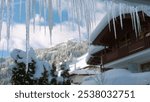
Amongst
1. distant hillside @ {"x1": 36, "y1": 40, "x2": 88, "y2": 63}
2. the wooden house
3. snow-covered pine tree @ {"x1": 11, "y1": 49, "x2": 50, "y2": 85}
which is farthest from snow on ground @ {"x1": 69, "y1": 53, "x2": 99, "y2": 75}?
snow-covered pine tree @ {"x1": 11, "y1": 49, "x2": 50, "y2": 85}

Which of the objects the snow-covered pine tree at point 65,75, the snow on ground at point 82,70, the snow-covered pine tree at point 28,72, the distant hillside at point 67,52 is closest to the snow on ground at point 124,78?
the snow-covered pine tree at point 65,75

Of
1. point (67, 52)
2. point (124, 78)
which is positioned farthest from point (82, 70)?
point (124, 78)

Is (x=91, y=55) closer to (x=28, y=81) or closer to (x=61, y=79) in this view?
(x=61, y=79)

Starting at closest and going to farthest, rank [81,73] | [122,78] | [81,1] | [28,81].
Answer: [81,1], [28,81], [122,78], [81,73]

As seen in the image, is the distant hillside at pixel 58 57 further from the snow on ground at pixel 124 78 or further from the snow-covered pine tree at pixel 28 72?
the snow on ground at pixel 124 78

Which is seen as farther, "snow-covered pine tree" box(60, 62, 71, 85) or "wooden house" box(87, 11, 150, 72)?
"wooden house" box(87, 11, 150, 72)

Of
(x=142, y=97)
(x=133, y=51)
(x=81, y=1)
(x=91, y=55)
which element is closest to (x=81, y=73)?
(x=91, y=55)

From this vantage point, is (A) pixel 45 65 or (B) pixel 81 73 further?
(B) pixel 81 73

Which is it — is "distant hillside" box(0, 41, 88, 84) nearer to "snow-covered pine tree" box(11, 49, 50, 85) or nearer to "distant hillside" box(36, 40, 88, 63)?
"distant hillside" box(36, 40, 88, 63)

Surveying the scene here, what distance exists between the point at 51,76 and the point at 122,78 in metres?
3.33

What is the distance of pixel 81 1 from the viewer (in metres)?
2.56

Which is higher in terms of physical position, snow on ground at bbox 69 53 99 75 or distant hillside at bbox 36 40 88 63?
distant hillside at bbox 36 40 88 63

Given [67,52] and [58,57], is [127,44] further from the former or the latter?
[58,57]

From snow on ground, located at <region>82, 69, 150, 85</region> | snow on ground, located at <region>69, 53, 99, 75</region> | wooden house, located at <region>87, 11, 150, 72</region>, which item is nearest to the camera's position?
snow on ground, located at <region>82, 69, 150, 85</region>
